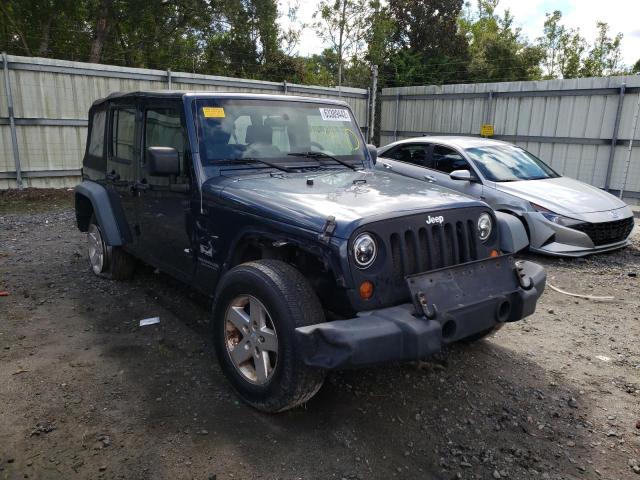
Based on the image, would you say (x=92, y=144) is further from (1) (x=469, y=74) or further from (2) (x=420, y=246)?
(1) (x=469, y=74)

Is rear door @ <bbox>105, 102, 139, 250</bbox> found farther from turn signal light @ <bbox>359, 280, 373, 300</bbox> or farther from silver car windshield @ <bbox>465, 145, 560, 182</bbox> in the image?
silver car windshield @ <bbox>465, 145, 560, 182</bbox>

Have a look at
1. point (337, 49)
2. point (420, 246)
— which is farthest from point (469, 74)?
point (420, 246)

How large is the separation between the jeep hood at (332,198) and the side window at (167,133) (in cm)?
37

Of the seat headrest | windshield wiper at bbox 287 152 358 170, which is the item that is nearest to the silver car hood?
windshield wiper at bbox 287 152 358 170

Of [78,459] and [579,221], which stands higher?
[579,221]

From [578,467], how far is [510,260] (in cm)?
122

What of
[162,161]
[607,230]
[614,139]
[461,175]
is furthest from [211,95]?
[614,139]

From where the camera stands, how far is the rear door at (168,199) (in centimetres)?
389

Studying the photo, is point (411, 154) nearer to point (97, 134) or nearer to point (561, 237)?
point (561, 237)

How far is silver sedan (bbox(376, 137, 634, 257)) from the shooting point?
665 cm

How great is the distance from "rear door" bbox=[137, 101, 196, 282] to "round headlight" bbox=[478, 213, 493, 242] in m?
2.07

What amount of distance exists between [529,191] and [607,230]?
1.12 m

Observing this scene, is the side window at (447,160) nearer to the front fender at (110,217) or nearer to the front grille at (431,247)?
the front grille at (431,247)

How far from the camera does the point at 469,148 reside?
7.75 metres
